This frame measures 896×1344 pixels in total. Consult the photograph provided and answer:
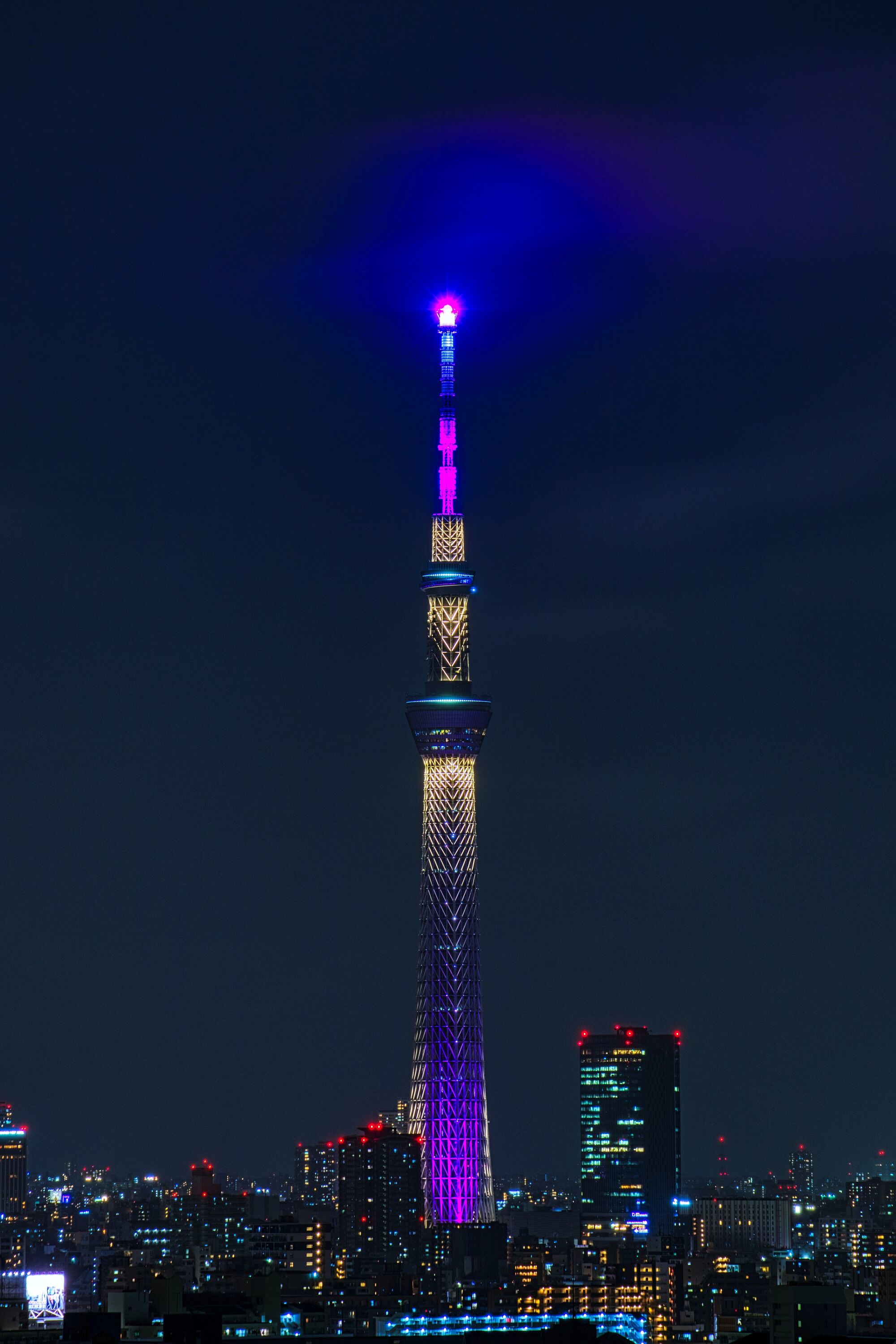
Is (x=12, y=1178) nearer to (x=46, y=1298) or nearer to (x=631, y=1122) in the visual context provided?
(x=631, y=1122)

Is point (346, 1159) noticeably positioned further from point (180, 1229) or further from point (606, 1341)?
point (606, 1341)

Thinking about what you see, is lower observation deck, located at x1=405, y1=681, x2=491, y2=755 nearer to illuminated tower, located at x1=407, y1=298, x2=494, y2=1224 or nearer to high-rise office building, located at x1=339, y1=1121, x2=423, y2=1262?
illuminated tower, located at x1=407, y1=298, x2=494, y2=1224

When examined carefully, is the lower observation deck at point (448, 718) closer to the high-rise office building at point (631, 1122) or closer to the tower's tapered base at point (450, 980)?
the tower's tapered base at point (450, 980)

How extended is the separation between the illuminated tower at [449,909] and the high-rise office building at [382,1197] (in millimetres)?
778

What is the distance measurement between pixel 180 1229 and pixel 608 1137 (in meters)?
29.0

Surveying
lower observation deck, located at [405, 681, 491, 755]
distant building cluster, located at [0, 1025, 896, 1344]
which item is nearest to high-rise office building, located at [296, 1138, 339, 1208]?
distant building cluster, located at [0, 1025, 896, 1344]

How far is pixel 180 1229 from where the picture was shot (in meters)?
138

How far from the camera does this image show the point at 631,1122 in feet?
526

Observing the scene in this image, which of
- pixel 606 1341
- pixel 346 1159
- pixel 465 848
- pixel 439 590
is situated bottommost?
pixel 606 1341

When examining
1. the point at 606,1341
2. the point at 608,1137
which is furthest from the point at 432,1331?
the point at 608,1137

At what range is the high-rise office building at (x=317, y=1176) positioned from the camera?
538ft

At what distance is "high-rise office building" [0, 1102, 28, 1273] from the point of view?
13588cm

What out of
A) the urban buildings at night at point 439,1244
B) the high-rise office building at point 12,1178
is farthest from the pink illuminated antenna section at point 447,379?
the high-rise office building at point 12,1178

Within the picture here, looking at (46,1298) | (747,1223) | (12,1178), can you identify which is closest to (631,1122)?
(747,1223)
